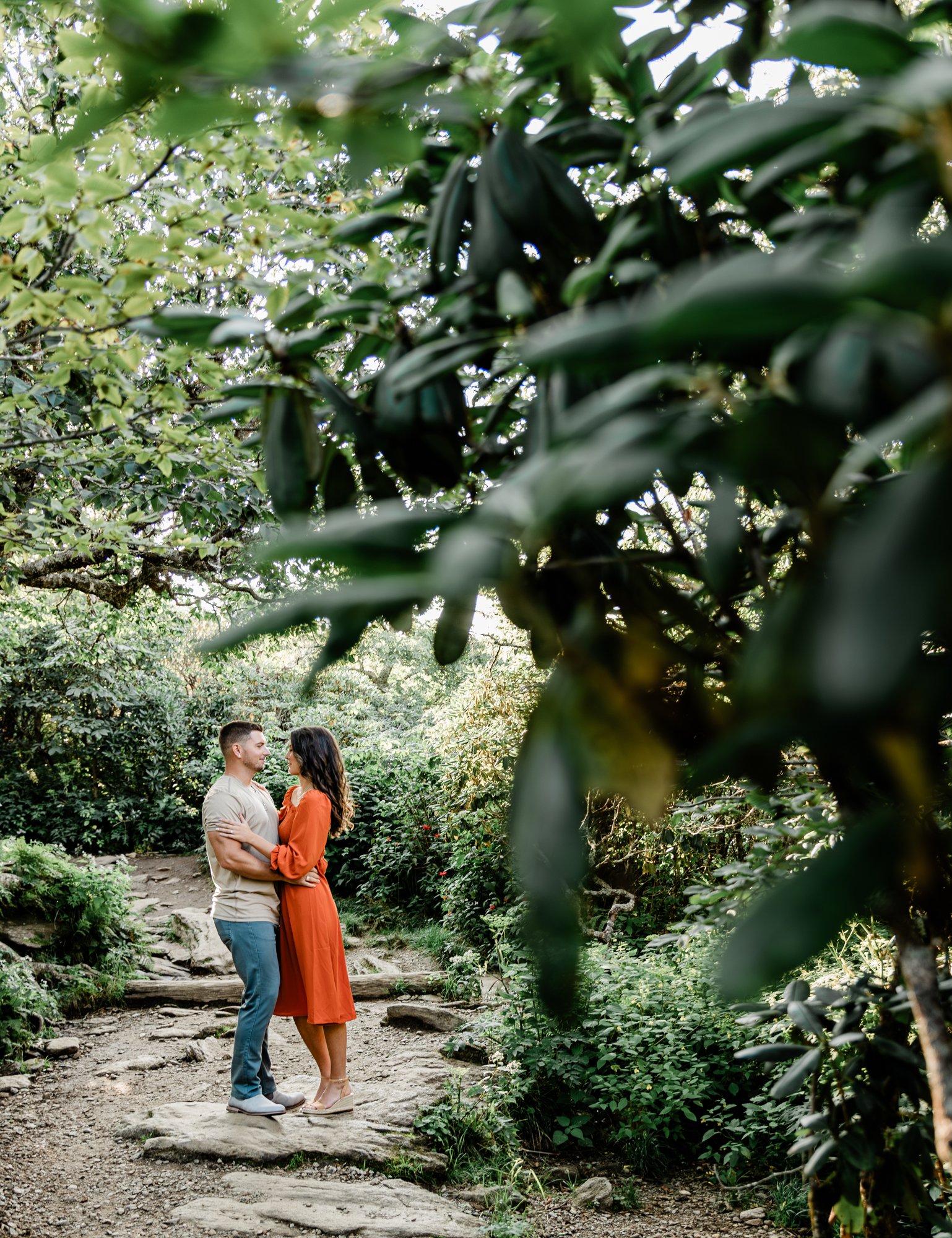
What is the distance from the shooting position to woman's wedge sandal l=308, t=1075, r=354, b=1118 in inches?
162

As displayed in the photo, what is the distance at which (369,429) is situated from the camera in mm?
782

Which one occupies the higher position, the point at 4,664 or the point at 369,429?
the point at 4,664

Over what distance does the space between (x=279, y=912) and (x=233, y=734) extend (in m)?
0.90

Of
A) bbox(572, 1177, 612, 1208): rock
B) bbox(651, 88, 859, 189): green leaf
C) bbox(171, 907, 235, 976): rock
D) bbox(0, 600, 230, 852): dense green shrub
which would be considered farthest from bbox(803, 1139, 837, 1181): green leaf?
bbox(0, 600, 230, 852): dense green shrub

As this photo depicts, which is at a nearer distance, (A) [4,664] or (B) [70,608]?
(B) [70,608]

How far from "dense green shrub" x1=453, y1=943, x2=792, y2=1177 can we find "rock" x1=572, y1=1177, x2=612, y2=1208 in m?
0.29

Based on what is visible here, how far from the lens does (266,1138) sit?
3768 millimetres

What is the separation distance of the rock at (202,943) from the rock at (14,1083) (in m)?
2.41

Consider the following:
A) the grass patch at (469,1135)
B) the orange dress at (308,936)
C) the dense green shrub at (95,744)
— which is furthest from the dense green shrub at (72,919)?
the dense green shrub at (95,744)

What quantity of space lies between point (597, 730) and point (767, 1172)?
4.36 metres

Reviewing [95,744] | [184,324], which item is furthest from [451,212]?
[95,744]

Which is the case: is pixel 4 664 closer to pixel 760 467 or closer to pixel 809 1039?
pixel 809 1039

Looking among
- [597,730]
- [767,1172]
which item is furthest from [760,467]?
[767,1172]

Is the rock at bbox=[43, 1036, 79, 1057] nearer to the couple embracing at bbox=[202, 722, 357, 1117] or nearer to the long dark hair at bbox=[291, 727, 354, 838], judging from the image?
the couple embracing at bbox=[202, 722, 357, 1117]
